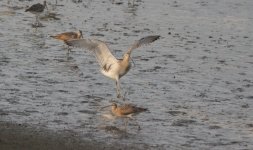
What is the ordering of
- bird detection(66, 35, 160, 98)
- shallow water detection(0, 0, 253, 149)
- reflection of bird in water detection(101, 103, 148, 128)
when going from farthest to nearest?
bird detection(66, 35, 160, 98), reflection of bird in water detection(101, 103, 148, 128), shallow water detection(0, 0, 253, 149)

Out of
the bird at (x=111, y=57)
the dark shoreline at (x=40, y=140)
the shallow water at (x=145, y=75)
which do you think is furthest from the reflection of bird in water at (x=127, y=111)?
the bird at (x=111, y=57)

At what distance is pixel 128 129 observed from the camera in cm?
1375

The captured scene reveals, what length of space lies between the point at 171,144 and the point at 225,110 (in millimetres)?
2984

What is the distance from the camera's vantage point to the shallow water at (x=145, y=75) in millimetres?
13719

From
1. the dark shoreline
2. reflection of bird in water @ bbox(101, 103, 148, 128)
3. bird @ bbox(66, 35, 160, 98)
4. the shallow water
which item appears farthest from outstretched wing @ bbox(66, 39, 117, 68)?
the dark shoreline

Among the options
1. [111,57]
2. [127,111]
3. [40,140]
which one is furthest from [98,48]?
[40,140]

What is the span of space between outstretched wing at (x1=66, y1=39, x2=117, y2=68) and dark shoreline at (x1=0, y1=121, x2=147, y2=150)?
327 cm

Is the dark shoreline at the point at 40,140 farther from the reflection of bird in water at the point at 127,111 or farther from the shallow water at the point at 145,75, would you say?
the reflection of bird in water at the point at 127,111

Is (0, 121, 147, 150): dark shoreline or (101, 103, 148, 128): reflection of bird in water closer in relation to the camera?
(0, 121, 147, 150): dark shoreline

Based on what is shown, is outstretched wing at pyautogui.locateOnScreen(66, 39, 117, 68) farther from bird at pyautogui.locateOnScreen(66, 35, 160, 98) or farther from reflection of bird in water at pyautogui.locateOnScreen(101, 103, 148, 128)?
reflection of bird in water at pyautogui.locateOnScreen(101, 103, 148, 128)

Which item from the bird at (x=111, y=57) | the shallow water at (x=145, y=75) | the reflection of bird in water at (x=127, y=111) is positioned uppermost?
the bird at (x=111, y=57)

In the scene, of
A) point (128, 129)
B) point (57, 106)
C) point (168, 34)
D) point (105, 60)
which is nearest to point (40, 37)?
point (168, 34)

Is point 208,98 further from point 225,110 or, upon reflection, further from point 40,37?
point 40,37

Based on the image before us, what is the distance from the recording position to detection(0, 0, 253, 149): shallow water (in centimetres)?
1372
